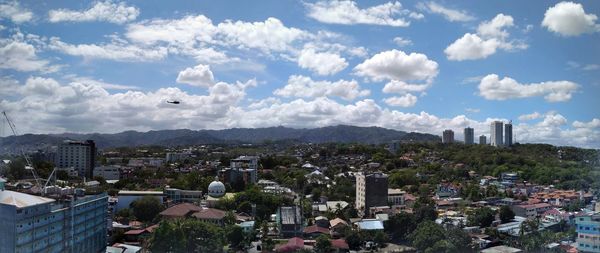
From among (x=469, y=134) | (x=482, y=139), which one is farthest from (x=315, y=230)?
(x=469, y=134)

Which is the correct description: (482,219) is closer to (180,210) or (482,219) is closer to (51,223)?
(180,210)

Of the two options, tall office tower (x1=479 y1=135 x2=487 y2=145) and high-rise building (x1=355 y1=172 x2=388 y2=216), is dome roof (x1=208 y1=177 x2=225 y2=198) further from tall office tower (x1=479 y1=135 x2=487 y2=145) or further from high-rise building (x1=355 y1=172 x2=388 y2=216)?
tall office tower (x1=479 y1=135 x2=487 y2=145)

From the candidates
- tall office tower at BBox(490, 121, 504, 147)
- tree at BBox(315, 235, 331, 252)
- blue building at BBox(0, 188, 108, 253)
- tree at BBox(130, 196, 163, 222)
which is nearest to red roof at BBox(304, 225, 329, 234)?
tree at BBox(315, 235, 331, 252)

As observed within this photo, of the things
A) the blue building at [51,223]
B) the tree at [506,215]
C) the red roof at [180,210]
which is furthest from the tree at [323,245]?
the tree at [506,215]

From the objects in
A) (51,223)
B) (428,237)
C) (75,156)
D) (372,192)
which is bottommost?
(428,237)

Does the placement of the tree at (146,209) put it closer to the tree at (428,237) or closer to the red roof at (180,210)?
the red roof at (180,210)

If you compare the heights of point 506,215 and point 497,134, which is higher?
point 497,134

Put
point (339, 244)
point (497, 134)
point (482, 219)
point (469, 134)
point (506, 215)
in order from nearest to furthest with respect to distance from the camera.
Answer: point (339, 244) < point (482, 219) < point (506, 215) < point (497, 134) < point (469, 134)

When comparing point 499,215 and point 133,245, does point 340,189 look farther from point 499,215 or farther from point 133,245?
point 133,245
